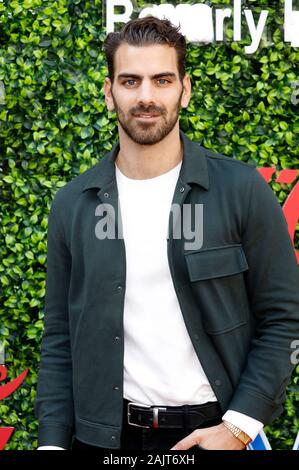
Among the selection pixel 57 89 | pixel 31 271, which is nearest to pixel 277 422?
pixel 31 271

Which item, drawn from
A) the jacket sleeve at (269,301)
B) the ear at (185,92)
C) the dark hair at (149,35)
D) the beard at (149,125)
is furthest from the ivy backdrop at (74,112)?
the jacket sleeve at (269,301)

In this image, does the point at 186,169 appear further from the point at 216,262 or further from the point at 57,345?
the point at 57,345

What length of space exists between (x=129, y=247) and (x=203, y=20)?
171 centimetres

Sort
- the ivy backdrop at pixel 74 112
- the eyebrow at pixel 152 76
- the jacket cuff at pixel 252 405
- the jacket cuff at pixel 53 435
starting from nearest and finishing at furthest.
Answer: the jacket cuff at pixel 252 405
the eyebrow at pixel 152 76
the jacket cuff at pixel 53 435
the ivy backdrop at pixel 74 112

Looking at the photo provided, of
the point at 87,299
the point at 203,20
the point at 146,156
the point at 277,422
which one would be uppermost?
the point at 203,20

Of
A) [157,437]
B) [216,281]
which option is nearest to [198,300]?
[216,281]

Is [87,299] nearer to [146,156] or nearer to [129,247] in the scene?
[129,247]

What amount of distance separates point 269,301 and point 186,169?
0.56m

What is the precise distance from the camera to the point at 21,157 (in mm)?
3975

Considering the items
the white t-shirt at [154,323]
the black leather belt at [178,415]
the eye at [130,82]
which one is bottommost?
the black leather belt at [178,415]

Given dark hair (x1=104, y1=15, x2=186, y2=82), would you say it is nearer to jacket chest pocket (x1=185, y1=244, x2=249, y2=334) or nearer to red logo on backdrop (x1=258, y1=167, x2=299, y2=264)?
jacket chest pocket (x1=185, y1=244, x2=249, y2=334)

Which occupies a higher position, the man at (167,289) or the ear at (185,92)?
the ear at (185,92)

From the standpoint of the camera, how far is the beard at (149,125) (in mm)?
2568

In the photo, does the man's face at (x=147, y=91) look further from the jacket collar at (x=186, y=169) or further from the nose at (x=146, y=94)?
the jacket collar at (x=186, y=169)
